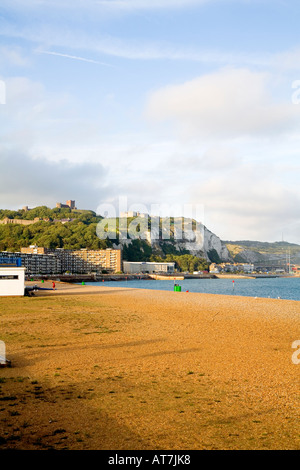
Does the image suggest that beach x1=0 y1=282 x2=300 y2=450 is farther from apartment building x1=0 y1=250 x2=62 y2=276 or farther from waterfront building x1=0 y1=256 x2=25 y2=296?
apartment building x1=0 y1=250 x2=62 y2=276

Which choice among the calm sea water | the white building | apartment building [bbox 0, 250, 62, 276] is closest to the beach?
the white building

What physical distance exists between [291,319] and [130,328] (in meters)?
12.6

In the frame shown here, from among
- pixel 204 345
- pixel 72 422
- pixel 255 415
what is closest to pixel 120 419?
pixel 72 422

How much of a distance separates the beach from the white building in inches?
832

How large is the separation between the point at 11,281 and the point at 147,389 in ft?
114

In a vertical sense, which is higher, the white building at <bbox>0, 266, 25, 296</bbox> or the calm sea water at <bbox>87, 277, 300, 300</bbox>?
the white building at <bbox>0, 266, 25, 296</bbox>

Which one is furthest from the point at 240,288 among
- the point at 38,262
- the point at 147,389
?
the point at 38,262

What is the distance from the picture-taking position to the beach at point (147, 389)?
7812 mm

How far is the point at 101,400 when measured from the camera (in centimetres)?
1005

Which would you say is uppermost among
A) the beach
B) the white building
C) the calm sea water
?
the white building

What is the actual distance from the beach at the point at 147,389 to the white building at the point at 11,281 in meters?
21.1

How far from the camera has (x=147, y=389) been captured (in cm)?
1105

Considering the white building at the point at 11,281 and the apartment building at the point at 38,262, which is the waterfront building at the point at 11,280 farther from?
the apartment building at the point at 38,262

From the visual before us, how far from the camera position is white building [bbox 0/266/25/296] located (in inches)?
1647
